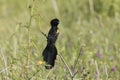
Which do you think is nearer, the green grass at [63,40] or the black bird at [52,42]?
the black bird at [52,42]

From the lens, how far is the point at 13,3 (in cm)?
829

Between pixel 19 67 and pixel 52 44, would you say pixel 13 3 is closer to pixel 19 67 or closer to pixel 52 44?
pixel 19 67

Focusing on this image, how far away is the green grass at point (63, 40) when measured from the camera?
3.29 m

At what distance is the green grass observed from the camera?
3291mm

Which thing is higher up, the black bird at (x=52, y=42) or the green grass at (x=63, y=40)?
the black bird at (x=52, y=42)

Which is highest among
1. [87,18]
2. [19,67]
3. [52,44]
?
[52,44]

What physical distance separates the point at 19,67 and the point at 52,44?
0.75 m

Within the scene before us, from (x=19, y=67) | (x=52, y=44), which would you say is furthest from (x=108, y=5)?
(x=52, y=44)

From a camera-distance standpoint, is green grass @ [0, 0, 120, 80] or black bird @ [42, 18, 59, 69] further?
green grass @ [0, 0, 120, 80]

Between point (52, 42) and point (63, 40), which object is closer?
point (52, 42)

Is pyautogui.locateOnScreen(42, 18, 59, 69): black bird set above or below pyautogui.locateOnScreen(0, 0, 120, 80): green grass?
above

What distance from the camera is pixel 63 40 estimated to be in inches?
219

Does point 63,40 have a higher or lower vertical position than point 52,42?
lower

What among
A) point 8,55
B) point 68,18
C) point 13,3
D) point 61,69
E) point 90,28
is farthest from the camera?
point 13,3
